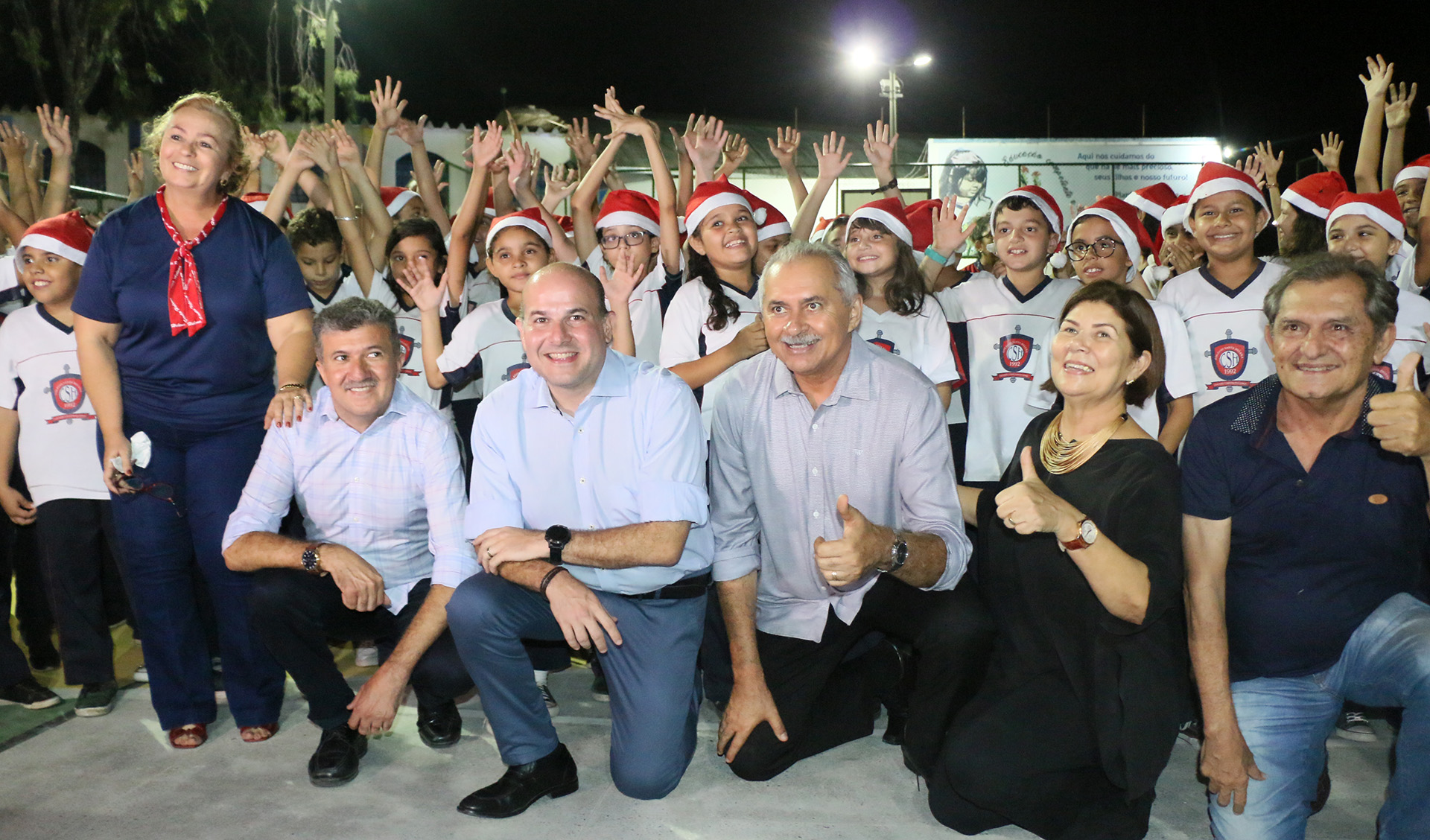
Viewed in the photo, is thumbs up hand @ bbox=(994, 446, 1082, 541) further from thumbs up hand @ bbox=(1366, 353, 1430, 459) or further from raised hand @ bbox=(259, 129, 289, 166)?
raised hand @ bbox=(259, 129, 289, 166)

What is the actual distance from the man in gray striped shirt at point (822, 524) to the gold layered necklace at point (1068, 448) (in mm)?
317

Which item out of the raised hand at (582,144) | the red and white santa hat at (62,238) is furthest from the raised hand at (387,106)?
the red and white santa hat at (62,238)

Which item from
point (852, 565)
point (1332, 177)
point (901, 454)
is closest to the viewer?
point (852, 565)

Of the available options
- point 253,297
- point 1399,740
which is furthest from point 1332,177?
point 253,297

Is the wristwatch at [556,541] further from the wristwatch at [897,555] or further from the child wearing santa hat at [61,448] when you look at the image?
the child wearing santa hat at [61,448]

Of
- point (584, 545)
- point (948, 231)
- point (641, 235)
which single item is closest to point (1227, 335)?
point (948, 231)

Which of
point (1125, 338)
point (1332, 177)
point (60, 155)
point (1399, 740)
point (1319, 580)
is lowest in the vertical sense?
point (1399, 740)

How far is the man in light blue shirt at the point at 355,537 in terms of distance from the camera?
3.27 metres

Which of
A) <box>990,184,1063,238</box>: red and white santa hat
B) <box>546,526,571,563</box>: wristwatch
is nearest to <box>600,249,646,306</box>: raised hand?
<box>546,526,571,563</box>: wristwatch

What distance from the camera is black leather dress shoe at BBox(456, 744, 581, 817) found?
297 centimetres

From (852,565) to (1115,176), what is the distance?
1699 centimetres

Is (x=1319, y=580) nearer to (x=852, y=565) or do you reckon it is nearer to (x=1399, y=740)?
(x=1399, y=740)

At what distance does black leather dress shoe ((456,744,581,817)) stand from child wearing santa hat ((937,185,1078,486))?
6.88ft

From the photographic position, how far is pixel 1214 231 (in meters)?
4.31
